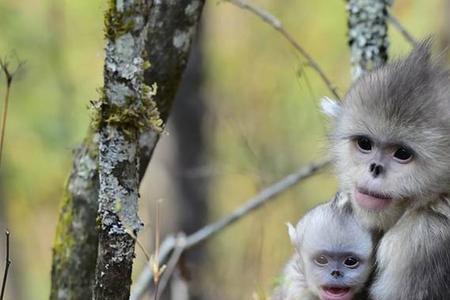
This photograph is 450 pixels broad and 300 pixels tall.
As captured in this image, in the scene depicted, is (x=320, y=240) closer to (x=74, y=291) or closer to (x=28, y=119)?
(x=74, y=291)

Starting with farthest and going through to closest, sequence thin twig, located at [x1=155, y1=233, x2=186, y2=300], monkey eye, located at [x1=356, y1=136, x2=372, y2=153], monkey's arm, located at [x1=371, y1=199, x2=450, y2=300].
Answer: thin twig, located at [x1=155, y1=233, x2=186, y2=300]
monkey eye, located at [x1=356, y1=136, x2=372, y2=153]
monkey's arm, located at [x1=371, y1=199, x2=450, y2=300]

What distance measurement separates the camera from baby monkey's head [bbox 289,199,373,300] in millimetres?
4637

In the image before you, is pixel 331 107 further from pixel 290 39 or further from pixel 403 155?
pixel 290 39

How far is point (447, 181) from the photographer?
4.36m

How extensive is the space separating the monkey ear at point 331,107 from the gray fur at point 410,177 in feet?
1.03

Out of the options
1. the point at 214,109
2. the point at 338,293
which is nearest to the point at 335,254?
the point at 338,293

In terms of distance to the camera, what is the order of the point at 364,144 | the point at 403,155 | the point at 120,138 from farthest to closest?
the point at 364,144 → the point at 403,155 → the point at 120,138

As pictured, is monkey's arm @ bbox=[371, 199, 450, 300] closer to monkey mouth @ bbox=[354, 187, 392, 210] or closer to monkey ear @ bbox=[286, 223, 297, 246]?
monkey mouth @ bbox=[354, 187, 392, 210]

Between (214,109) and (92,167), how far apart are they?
5.86 meters

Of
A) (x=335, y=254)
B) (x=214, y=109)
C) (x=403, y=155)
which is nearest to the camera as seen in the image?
(x=403, y=155)

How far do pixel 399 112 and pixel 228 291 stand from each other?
4074 millimetres

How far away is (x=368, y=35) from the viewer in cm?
564

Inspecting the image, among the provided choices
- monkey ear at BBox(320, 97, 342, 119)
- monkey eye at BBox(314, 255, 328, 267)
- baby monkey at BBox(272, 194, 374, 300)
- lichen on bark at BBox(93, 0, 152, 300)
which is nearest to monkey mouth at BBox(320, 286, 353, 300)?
baby monkey at BBox(272, 194, 374, 300)

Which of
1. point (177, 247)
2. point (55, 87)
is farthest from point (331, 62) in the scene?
point (177, 247)
